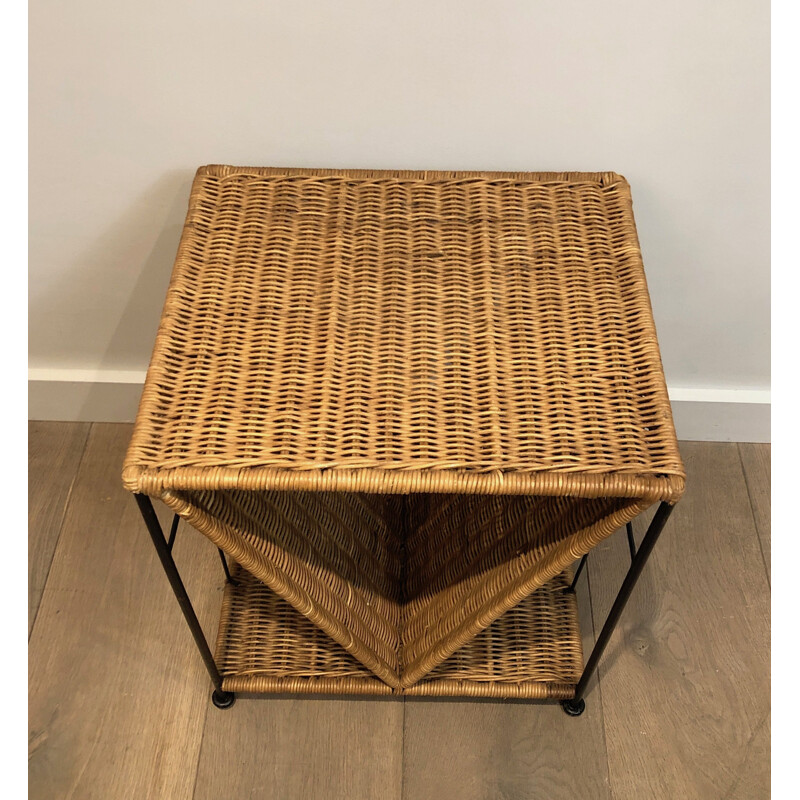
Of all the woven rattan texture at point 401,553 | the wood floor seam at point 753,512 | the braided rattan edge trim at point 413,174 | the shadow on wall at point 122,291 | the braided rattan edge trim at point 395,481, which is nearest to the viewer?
the braided rattan edge trim at point 395,481

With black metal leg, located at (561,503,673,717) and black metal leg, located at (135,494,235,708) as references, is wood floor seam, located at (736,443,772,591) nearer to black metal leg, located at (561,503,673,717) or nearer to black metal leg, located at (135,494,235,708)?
black metal leg, located at (561,503,673,717)

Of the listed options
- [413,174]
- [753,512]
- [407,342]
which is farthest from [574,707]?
[413,174]

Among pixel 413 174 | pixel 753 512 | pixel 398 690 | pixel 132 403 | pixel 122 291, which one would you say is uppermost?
pixel 413 174

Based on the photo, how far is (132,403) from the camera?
132 cm

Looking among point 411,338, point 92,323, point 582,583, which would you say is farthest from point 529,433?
point 92,323

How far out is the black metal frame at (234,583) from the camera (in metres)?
0.73

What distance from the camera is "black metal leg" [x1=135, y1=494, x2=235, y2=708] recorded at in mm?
726

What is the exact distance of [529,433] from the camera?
2.35ft

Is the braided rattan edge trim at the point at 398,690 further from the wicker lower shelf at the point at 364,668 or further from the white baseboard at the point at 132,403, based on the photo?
the white baseboard at the point at 132,403

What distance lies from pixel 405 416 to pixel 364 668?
0.44m

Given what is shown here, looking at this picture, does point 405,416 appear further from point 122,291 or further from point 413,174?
point 122,291

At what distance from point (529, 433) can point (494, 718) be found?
0.53 metres

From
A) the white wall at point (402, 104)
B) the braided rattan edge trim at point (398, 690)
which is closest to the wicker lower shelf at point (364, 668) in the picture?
the braided rattan edge trim at point (398, 690)
